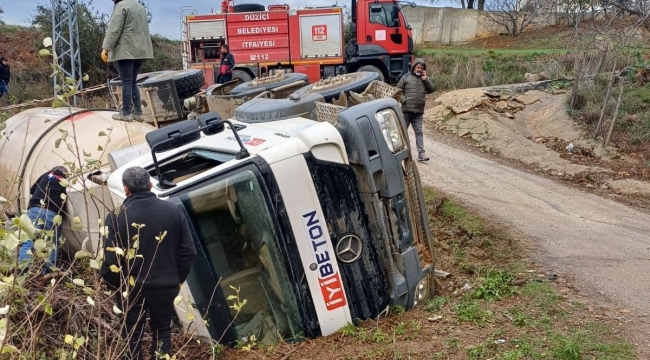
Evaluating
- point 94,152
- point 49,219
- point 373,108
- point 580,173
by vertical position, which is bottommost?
point 580,173

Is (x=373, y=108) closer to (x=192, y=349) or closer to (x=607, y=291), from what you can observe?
(x=192, y=349)

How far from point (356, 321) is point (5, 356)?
6.98ft

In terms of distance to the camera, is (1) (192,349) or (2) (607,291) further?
(2) (607,291)

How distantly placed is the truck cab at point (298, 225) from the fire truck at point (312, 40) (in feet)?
46.6

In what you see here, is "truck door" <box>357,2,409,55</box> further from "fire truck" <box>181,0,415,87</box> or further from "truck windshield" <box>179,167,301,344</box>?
"truck windshield" <box>179,167,301,344</box>

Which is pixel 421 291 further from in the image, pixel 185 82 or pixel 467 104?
pixel 467 104

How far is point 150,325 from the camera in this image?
12.2ft

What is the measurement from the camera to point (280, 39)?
18.0 m

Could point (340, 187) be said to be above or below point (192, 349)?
above

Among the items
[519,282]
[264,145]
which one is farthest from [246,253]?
[519,282]

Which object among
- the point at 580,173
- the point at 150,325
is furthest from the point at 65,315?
the point at 580,173

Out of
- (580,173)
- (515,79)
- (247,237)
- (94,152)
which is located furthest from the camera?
(515,79)

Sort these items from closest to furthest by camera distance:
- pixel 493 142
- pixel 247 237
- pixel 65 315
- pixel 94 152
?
pixel 247 237, pixel 65 315, pixel 94 152, pixel 493 142

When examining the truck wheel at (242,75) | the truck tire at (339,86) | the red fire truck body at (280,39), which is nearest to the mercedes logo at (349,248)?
the truck tire at (339,86)
